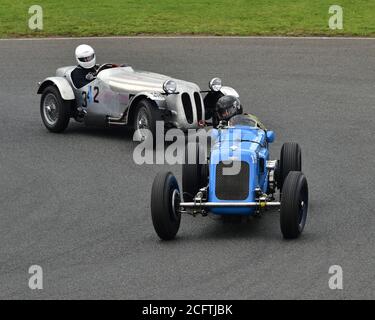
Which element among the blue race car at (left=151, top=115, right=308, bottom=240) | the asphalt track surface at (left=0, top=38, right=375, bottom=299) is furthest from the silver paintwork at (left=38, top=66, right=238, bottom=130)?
the blue race car at (left=151, top=115, right=308, bottom=240)

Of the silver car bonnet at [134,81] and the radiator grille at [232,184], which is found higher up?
the silver car bonnet at [134,81]

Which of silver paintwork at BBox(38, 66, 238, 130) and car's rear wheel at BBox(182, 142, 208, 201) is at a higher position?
silver paintwork at BBox(38, 66, 238, 130)

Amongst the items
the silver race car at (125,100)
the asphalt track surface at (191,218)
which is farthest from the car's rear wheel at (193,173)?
the silver race car at (125,100)

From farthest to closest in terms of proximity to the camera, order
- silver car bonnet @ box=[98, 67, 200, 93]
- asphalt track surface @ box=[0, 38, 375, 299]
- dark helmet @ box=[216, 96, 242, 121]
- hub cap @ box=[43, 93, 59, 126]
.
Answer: hub cap @ box=[43, 93, 59, 126], silver car bonnet @ box=[98, 67, 200, 93], dark helmet @ box=[216, 96, 242, 121], asphalt track surface @ box=[0, 38, 375, 299]

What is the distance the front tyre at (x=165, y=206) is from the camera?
11.9 metres

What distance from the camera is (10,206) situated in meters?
14.0

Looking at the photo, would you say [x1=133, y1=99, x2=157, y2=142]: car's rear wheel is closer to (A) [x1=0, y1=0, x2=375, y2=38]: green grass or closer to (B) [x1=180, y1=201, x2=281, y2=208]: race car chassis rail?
(B) [x1=180, y1=201, x2=281, y2=208]: race car chassis rail

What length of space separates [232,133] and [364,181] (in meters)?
2.47

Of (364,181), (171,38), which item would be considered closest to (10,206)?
(364,181)

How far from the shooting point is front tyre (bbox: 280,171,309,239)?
1176 cm

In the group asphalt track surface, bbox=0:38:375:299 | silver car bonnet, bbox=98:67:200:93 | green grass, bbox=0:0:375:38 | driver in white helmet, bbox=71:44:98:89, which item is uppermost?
green grass, bbox=0:0:375:38

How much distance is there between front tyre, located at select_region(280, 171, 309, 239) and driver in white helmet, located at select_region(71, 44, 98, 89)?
644cm

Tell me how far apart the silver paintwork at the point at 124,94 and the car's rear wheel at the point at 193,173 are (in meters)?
3.78

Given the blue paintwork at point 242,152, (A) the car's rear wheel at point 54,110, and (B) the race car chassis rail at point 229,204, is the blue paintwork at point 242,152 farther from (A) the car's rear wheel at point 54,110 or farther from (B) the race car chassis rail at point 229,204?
(A) the car's rear wheel at point 54,110
